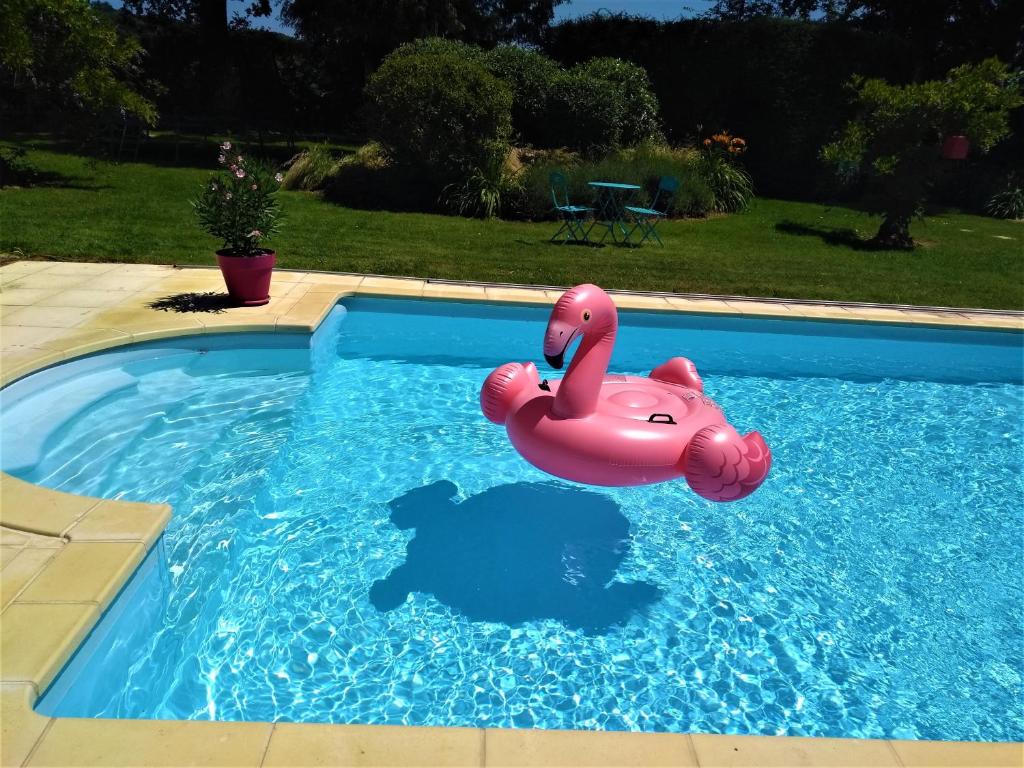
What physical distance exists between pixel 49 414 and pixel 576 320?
157 inches

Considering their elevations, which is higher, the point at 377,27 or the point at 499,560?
the point at 377,27

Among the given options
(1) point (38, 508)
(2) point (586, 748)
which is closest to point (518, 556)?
(2) point (586, 748)

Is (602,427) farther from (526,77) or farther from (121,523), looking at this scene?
(526,77)

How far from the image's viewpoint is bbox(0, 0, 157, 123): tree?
11.9m

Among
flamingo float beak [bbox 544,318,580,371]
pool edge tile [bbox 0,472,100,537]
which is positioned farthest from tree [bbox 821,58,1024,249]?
pool edge tile [bbox 0,472,100,537]

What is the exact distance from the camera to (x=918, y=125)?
38.2 feet

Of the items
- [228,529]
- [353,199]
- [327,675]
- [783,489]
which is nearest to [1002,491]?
[783,489]

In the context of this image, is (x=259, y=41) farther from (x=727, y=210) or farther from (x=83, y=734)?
(x=83, y=734)

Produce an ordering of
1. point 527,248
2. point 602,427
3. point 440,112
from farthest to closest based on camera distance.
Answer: point 440,112 → point 527,248 → point 602,427

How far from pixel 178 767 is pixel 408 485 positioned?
9.19 ft

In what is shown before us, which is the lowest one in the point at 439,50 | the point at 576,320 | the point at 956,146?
the point at 576,320

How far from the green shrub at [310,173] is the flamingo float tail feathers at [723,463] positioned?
517 inches

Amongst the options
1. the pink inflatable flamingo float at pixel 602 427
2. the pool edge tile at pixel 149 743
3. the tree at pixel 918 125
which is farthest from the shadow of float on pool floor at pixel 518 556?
the tree at pixel 918 125

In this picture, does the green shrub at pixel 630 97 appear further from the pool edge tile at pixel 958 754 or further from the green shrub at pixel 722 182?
the pool edge tile at pixel 958 754
